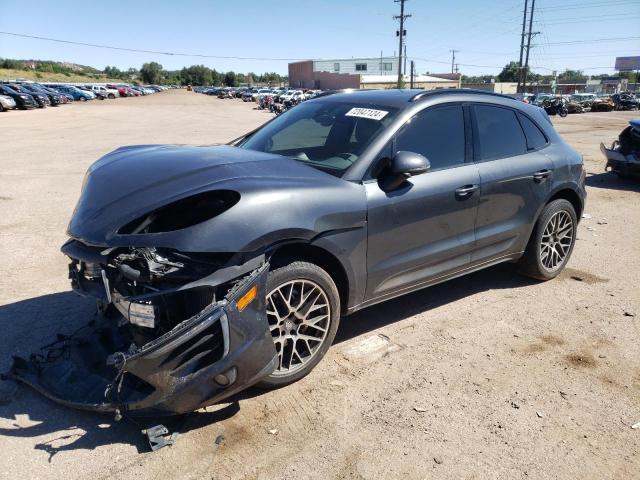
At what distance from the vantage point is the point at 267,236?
115 inches

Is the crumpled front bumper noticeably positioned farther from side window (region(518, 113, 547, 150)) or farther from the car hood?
side window (region(518, 113, 547, 150))

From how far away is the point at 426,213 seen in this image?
381 centimetres

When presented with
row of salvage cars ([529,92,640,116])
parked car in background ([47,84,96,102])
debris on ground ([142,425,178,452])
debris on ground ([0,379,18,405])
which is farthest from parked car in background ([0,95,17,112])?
row of salvage cars ([529,92,640,116])

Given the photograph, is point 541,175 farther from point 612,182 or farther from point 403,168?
point 612,182

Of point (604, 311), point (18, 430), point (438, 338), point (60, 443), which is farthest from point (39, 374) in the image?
point (604, 311)

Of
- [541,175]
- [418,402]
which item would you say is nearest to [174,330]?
[418,402]

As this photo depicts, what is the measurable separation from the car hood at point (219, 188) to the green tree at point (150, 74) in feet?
515

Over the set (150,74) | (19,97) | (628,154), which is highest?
(150,74)

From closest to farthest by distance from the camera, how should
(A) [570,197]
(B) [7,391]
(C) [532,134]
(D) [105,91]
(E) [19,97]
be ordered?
1. (B) [7,391]
2. (C) [532,134]
3. (A) [570,197]
4. (E) [19,97]
5. (D) [105,91]

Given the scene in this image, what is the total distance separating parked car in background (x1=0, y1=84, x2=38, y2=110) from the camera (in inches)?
1391

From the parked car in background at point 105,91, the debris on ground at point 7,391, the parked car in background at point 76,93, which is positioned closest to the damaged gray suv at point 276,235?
the debris on ground at point 7,391

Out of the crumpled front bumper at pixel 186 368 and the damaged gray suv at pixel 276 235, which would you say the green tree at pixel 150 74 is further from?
the crumpled front bumper at pixel 186 368

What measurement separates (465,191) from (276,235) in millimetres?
1792

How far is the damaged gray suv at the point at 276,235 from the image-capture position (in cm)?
272
